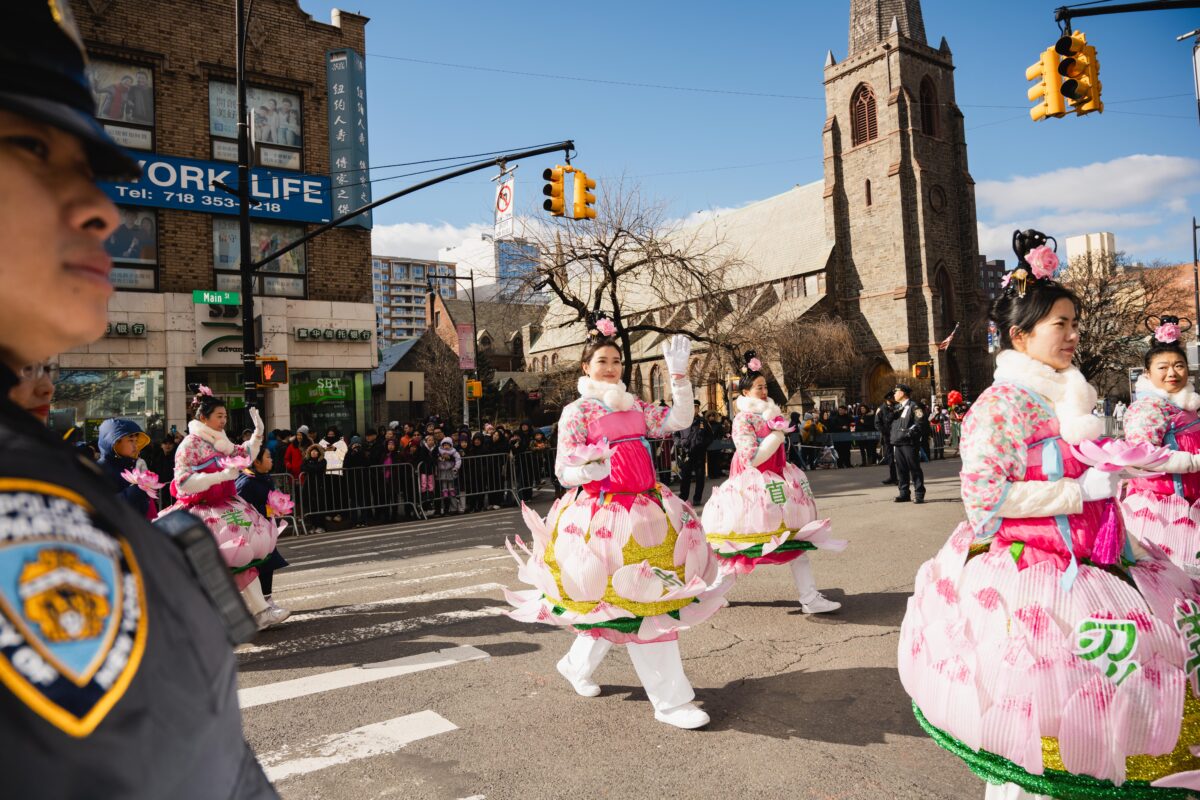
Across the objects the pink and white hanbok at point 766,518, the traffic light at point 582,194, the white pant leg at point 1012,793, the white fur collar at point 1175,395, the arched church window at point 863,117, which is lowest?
the white pant leg at point 1012,793

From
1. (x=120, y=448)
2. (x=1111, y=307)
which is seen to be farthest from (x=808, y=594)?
(x=1111, y=307)

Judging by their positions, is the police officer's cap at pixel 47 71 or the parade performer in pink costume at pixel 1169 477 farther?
the parade performer in pink costume at pixel 1169 477

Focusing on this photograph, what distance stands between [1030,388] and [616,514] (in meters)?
2.36

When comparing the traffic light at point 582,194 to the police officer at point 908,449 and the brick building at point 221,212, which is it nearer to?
the police officer at point 908,449

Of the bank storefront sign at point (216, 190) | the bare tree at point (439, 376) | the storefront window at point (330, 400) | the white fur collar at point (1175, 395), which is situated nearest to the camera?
the white fur collar at point (1175, 395)

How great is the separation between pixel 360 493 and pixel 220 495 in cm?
912

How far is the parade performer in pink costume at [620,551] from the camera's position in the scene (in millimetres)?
4457

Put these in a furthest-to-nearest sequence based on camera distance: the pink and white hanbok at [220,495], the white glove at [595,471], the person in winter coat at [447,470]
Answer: the person in winter coat at [447,470], the pink and white hanbok at [220,495], the white glove at [595,471]

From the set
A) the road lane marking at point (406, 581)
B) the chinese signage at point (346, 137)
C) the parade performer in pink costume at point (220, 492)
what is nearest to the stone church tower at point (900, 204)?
the chinese signage at point (346, 137)

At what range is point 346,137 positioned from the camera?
69.5 feet

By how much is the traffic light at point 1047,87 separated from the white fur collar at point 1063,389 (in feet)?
32.5

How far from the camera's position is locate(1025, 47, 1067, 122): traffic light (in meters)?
11.0

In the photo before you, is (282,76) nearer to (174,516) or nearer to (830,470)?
(830,470)

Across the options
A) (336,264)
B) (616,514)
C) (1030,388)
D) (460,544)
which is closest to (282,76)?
(336,264)
